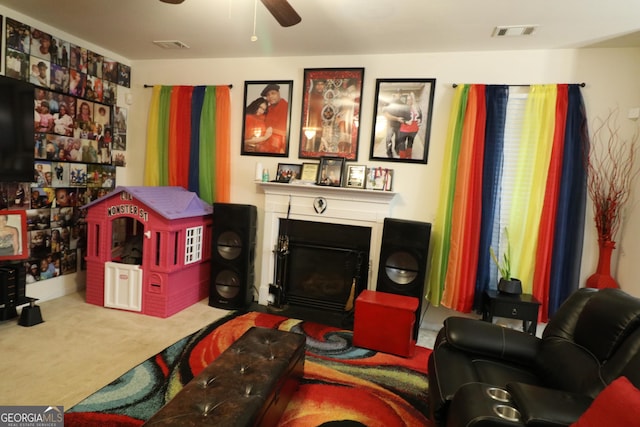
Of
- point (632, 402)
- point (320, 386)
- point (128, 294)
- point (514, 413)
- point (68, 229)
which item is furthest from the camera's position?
A: point (68, 229)

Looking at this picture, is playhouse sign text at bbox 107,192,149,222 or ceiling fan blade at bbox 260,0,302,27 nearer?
ceiling fan blade at bbox 260,0,302,27

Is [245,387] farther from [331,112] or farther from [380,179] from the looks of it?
[331,112]

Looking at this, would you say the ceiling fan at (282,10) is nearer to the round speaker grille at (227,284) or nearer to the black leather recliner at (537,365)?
the black leather recliner at (537,365)

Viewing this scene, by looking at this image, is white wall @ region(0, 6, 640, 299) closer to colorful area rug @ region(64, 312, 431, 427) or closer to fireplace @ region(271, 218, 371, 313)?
fireplace @ region(271, 218, 371, 313)

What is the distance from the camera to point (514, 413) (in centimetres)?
135

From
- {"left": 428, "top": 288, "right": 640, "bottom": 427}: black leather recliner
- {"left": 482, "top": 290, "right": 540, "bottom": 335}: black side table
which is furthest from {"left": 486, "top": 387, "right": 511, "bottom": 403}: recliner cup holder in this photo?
{"left": 482, "top": 290, "right": 540, "bottom": 335}: black side table

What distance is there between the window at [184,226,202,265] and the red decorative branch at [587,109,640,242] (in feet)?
11.4

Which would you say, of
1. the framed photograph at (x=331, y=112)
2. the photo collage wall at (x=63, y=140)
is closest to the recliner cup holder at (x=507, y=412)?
the framed photograph at (x=331, y=112)

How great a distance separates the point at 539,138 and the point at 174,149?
11.5 ft

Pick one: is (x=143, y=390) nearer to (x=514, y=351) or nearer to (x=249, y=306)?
(x=249, y=306)

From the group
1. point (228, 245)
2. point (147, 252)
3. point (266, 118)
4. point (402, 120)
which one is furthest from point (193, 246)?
point (402, 120)

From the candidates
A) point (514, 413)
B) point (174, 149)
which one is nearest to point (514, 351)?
point (514, 413)

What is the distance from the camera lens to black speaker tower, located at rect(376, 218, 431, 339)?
312 centimetres

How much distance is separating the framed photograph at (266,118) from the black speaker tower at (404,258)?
1.39 metres
